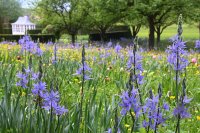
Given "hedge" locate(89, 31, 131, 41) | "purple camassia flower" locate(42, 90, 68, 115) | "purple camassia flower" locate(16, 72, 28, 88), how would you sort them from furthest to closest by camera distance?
"hedge" locate(89, 31, 131, 41) → "purple camassia flower" locate(16, 72, 28, 88) → "purple camassia flower" locate(42, 90, 68, 115)

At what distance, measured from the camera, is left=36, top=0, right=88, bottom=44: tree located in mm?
26570

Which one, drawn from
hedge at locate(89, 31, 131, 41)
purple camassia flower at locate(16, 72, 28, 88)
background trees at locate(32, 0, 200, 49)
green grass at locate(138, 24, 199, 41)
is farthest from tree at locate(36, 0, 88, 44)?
purple camassia flower at locate(16, 72, 28, 88)

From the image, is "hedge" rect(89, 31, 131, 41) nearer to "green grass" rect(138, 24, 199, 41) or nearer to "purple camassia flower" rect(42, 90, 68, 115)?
"green grass" rect(138, 24, 199, 41)

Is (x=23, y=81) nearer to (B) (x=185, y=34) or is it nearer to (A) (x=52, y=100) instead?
(A) (x=52, y=100)

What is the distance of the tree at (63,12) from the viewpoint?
1046 inches

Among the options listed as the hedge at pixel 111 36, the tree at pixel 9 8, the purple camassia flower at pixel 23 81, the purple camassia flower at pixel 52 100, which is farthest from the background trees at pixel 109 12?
the tree at pixel 9 8

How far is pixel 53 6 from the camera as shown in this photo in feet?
88.0

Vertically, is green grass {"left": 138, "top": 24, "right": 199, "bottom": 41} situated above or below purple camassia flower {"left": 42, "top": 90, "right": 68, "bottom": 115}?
above

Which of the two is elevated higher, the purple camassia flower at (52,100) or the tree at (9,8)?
the tree at (9,8)

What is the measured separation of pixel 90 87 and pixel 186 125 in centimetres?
165

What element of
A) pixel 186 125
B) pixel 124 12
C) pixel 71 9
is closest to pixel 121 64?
pixel 186 125

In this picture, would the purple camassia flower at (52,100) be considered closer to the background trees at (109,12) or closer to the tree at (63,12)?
the background trees at (109,12)

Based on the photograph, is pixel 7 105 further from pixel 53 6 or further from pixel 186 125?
pixel 53 6

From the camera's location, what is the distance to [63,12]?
27219 mm
